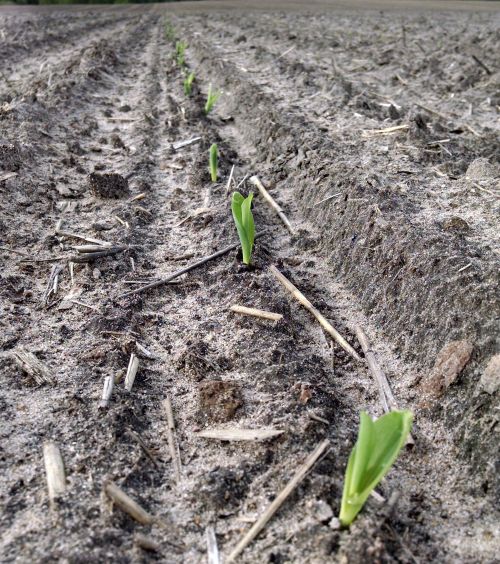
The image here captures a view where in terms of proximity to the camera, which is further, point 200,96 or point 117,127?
point 200,96

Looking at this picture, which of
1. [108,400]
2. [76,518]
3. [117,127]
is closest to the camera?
[76,518]

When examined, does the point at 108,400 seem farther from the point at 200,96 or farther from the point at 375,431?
the point at 200,96

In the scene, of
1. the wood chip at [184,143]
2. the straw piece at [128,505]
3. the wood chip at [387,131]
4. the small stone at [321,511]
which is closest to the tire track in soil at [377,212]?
the wood chip at [387,131]

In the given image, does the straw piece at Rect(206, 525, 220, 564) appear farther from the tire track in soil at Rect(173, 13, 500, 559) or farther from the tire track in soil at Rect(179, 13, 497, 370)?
the tire track in soil at Rect(179, 13, 497, 370)

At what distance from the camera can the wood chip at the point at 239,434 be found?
2.02 metres

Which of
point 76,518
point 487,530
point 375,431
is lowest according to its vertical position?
point 487,530

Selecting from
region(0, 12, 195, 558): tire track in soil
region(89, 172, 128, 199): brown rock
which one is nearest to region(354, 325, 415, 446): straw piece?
region(0, 12, 195, 558): tire track in soil

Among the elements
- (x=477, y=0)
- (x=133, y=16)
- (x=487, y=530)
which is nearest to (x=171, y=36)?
(x=133, y=16)

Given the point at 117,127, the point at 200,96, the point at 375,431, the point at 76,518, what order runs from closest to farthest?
the point at 375,431 < the point at 76,518 < the point at 117,127 < the point at 200,96

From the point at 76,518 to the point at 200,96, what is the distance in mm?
5219

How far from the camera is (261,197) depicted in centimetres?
390

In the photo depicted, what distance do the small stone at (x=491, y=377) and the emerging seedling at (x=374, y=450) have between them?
68cm

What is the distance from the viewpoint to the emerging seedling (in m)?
1.51

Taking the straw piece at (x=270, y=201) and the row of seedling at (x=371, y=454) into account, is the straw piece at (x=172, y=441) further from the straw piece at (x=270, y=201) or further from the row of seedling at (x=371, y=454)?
the straw piece at (x=270, y=201)
